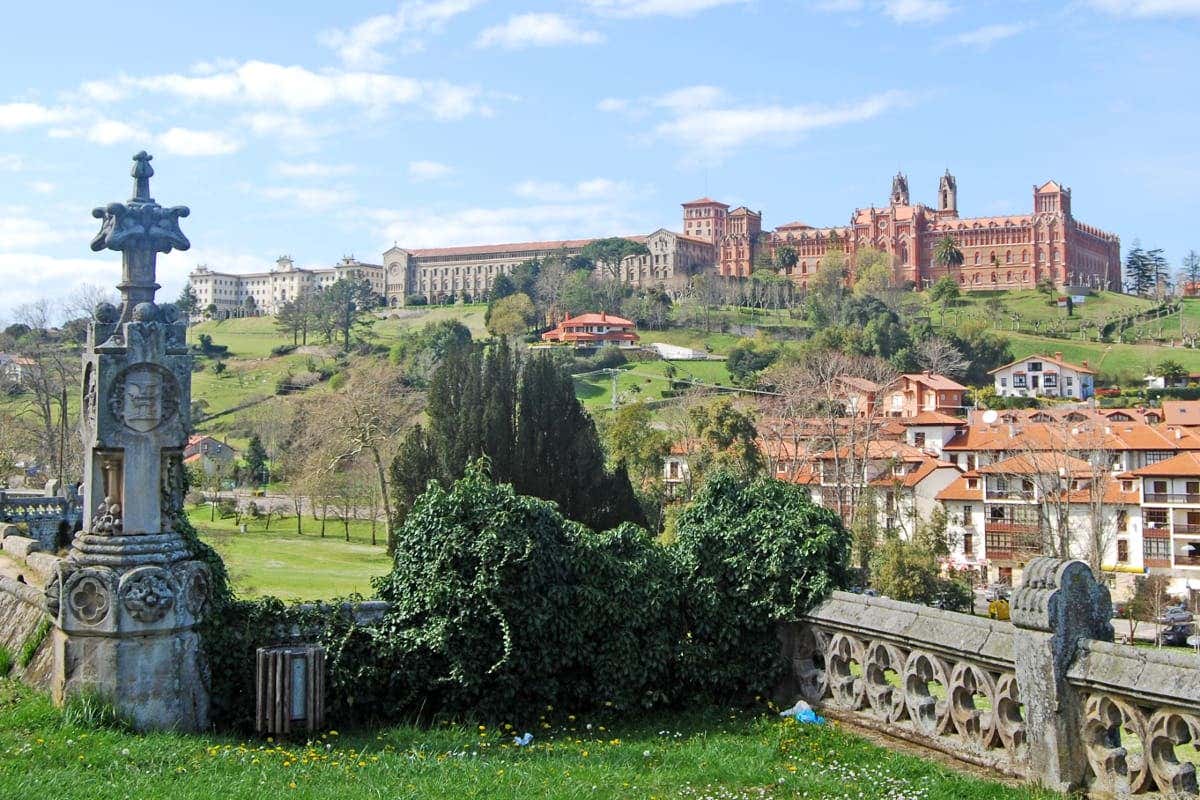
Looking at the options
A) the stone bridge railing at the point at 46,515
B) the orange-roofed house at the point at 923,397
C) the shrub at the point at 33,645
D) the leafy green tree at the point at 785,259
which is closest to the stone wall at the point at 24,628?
the shrub at the point at 33,645

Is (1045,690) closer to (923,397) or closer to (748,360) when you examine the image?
(923,397)

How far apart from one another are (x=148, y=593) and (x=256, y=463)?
6138 centimetres

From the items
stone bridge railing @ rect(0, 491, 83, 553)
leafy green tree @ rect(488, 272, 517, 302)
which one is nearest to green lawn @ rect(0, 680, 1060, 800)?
stone bridge railing @ rect(0, 491, 83, 553)

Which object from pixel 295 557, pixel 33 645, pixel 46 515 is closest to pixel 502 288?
pixel 295 557

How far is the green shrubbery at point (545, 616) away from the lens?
8289mm

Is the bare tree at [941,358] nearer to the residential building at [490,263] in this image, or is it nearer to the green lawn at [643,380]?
the green lawn at [643,380]

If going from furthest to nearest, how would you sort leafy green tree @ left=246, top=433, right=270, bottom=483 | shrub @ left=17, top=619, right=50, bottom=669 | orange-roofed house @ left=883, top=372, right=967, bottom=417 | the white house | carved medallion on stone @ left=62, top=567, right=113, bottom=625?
the white house → orange-roofed house @ left=883, top=372, right=967, bottom=417 → leafy green tree @ left=246, top=433, right=270, bottom=483 → shrub @ left=17, top=619, right=50, bottom=669 → carved medallion on stone @ left=62, top=567, right=113, bottom=625

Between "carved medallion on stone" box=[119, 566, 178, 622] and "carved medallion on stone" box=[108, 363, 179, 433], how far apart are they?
41.9 inches

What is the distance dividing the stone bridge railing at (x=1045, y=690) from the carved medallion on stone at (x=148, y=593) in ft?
17.3

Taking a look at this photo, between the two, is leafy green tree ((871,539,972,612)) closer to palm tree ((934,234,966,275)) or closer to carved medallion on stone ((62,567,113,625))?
carved medallion on stone ((62,567,113,625))

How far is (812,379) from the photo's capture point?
5438 centimetres

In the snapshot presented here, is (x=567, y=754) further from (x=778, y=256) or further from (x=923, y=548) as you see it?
(x=778, y=256)

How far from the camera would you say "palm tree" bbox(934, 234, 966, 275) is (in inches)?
5664

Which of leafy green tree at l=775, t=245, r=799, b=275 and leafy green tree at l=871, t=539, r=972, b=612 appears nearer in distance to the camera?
leafy green tree at l=871, t=539, r=972, b=612
